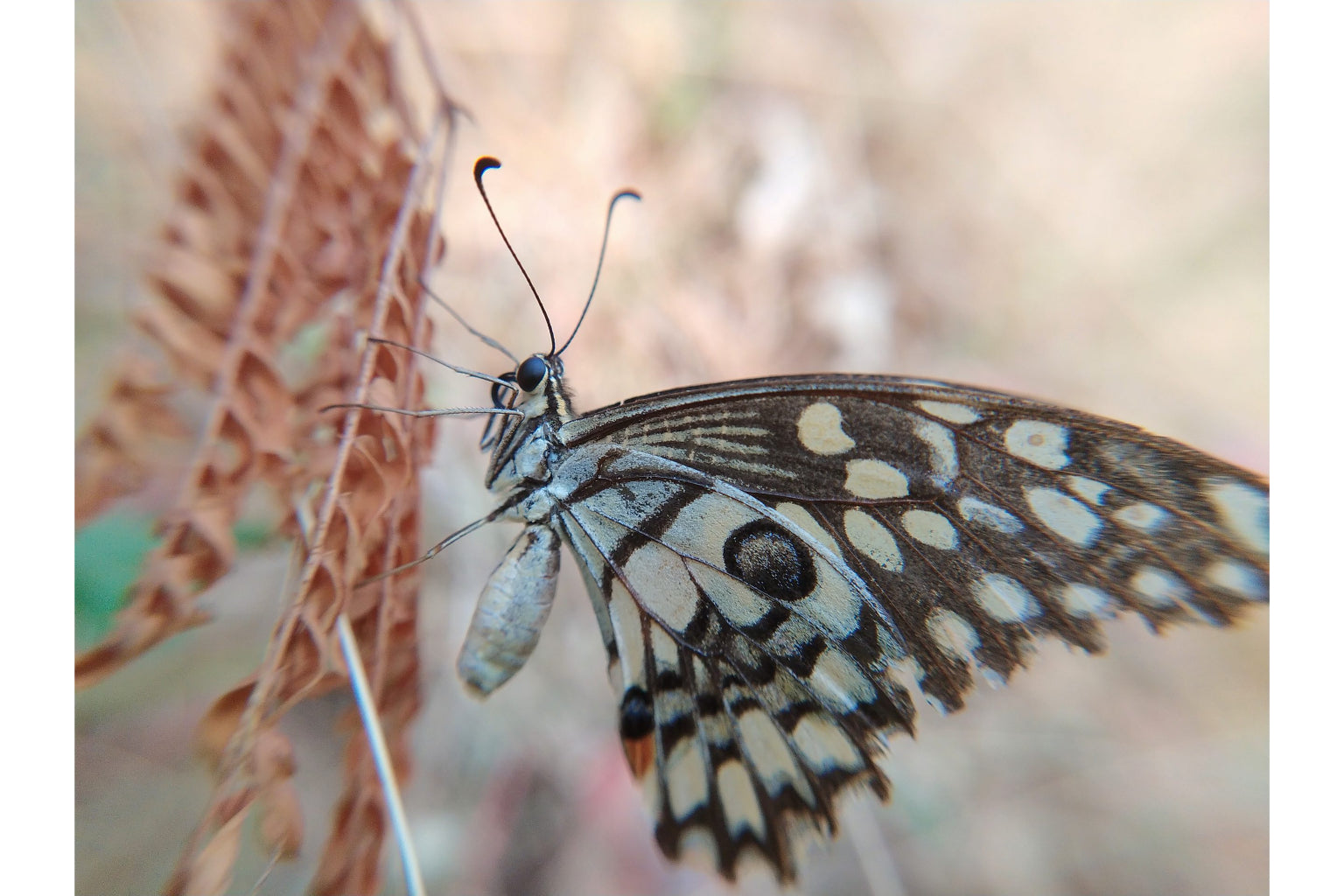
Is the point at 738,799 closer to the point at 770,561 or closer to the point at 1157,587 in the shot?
the point at 770,561

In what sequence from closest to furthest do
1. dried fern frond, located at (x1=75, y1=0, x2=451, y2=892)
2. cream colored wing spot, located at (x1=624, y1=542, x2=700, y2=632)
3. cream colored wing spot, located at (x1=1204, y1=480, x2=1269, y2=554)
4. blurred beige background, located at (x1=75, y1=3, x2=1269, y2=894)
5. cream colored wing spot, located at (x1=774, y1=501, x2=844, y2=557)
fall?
dried fern frond, located at (x1=75, y1=0, x2=451, y2=892), cream colored wing spot, located at (x1=1204, y1=480, x2=1269, y2=554), cream colored wing spot, located at (x1=774, y1=501, x2=844, y2=557), cream colored wing spot, located at (x1=624, y1=542, x2=700, y2=632), blurred beige background, located at (x1=75, y1=3, x2=1269, y2=894)

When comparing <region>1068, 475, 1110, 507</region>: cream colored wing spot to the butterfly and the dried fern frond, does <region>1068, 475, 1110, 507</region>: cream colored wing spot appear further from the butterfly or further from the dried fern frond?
the dried fern frond

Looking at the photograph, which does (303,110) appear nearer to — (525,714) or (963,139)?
(525,714)

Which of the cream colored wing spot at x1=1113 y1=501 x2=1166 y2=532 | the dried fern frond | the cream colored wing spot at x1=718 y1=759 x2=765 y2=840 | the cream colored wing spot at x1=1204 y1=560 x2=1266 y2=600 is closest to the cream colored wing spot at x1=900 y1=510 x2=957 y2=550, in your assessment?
the cream colored wing spot at x1=1113 y1=501 x2=1166 y2=532

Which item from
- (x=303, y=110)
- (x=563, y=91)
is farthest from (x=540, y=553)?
(x=563, y=91)

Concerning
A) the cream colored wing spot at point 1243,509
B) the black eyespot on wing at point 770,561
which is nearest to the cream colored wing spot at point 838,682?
the black eyespot on wing at point 770,561

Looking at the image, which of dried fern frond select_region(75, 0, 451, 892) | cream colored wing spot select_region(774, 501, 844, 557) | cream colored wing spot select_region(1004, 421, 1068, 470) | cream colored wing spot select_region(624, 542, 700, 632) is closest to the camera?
dried fern frond select_region(75, 0, 451, 892)

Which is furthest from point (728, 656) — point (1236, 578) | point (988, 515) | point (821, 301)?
point (821, 301)
